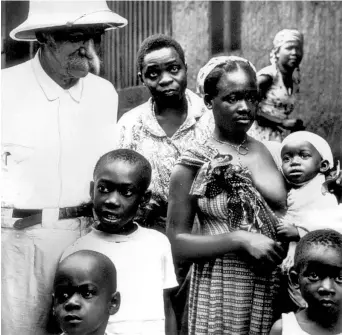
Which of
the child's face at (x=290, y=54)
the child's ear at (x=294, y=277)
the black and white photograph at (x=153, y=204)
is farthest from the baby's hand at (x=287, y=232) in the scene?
the child's face at (x=290, y=54)

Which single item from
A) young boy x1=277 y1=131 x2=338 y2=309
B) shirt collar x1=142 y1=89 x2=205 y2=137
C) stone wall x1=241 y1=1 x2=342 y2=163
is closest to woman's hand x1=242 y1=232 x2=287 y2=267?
young boy x1=277 y1=131 x2=338 y2=309

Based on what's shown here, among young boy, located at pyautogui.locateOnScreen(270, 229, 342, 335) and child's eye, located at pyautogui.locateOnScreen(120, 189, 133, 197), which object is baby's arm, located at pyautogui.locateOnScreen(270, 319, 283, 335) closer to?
young boy, located at pyautogui.locateOnScreen(270, 229, 342, 335)

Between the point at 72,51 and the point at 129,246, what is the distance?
621 millimetres

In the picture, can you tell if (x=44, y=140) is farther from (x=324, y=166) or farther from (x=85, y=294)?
(x=324, y=166)

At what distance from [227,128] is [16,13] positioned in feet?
5.19

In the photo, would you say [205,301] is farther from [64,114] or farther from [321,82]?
[321,82]

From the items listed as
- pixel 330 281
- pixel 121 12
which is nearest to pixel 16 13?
pixel 121 12

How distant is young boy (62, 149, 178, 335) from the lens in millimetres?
1977

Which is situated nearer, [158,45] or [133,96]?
[158,45]

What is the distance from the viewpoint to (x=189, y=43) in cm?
425

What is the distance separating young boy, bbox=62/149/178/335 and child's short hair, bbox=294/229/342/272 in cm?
37

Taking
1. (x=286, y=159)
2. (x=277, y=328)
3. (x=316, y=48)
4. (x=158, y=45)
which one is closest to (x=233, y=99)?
(x=286, y=159)

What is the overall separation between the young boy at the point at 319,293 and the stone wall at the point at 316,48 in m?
1.73

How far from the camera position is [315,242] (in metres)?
1.90
